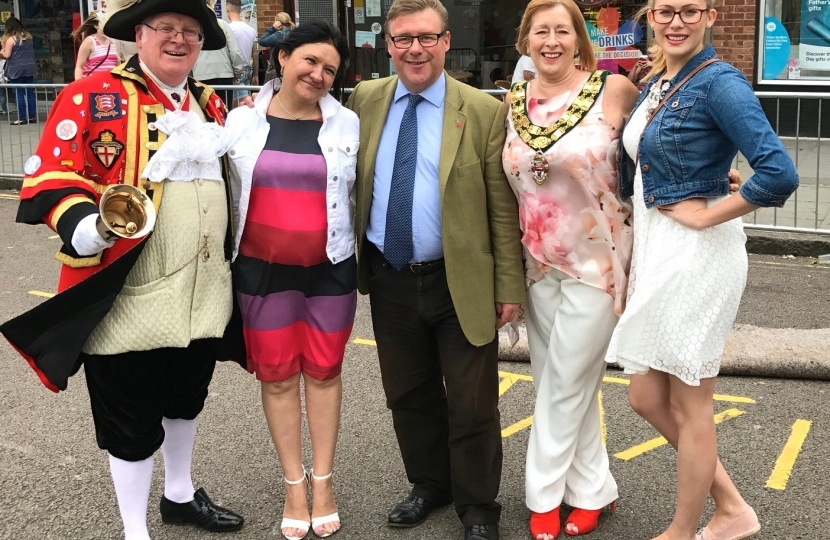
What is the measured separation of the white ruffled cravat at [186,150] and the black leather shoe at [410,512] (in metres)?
1.47

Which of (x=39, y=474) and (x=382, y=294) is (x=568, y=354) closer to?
(x=382, y=294)

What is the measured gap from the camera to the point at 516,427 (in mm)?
4656

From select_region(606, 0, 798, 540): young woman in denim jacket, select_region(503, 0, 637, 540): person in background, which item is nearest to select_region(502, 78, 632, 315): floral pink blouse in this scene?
select_region(503, 0, 637, 540): person in background

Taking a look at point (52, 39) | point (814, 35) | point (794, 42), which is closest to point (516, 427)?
point (794, 42)

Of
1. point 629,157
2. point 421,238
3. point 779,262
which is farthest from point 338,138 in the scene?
point 779,262

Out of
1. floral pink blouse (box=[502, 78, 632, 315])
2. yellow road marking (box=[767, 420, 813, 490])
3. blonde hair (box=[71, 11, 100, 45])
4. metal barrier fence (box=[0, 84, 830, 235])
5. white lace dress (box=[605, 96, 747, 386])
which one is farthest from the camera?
blonde hair (box=[71, 11, 100, 45])

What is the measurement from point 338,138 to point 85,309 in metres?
1.06

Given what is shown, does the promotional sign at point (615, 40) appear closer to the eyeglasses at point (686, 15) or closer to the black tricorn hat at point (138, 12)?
the eyeglasses at point (686, 15)

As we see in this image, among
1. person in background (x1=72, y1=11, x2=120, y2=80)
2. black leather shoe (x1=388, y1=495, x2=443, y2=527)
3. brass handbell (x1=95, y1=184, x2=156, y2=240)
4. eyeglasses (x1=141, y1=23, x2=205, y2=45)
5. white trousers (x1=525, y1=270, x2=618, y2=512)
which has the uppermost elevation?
person in background (x1=72, y1=11, x2=120, y2=80)

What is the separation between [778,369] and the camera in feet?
17.0

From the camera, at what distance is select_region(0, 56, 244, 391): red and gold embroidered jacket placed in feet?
10.1

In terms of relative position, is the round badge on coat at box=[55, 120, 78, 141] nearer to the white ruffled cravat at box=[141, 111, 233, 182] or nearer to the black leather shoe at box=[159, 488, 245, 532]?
the white ruffled cravat at box=[141, 111, 233, 182]

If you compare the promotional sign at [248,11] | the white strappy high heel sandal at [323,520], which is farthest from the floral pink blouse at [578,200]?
the promotional sign at [248,11]

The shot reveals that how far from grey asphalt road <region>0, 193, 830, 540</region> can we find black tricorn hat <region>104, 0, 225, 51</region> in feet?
6.25
